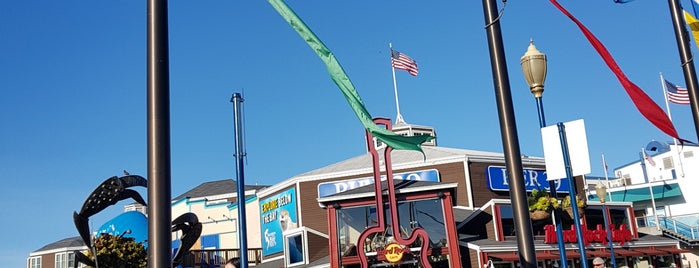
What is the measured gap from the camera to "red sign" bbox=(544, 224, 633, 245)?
30344mm

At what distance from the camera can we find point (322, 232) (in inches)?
1427

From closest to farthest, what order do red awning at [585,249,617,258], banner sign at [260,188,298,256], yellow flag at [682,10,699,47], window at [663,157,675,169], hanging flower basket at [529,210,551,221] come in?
yellow flag at [682,10,699,47]
hanging flower basket at [529,210,551,221]
red awning at [585,249,617,258]
banner sign at [260,188,298,256]
window at [663,157,675,169]

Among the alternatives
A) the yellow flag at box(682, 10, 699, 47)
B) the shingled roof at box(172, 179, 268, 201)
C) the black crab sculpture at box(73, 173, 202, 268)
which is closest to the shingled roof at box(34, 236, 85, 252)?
the shingled roof at box(172, 179, 268, 201)

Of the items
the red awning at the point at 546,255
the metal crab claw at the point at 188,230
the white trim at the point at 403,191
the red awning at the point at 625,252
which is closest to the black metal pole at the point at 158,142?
the metal crab claw at the point at 188,230

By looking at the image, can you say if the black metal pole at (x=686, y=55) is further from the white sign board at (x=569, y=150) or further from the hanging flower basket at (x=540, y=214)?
the hanging flower basket at (x=540, y=214)

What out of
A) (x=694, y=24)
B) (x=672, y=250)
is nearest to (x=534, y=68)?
(x=694, y=24)

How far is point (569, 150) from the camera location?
34.7ft

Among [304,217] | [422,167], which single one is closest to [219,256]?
[304,217]

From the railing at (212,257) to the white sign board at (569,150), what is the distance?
2735cm

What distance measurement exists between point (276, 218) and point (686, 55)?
1164 inches

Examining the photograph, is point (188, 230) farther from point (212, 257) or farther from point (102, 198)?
point (212, 257)

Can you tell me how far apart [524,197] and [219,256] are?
36.2m

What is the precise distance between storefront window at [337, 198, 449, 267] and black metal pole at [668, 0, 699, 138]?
57.9ft

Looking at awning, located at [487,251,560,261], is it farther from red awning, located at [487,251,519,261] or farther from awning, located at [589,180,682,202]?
awning, located at [589,180,682,202]
